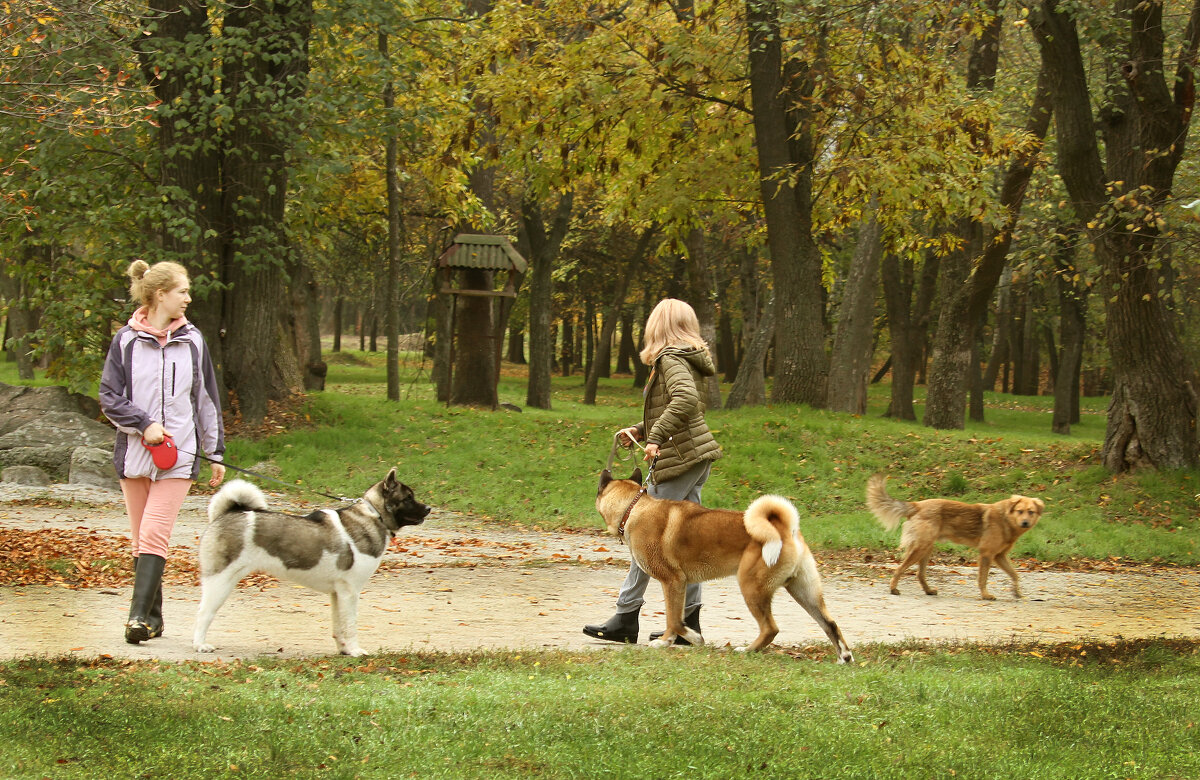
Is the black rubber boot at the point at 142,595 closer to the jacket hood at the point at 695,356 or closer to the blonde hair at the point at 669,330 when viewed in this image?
the blonde hair at the point at 669,330

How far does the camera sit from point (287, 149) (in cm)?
1605

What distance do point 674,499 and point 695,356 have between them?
100 cm

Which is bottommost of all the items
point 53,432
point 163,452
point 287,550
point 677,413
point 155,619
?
point 155,619

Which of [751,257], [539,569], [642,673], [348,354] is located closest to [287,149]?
[539,569]

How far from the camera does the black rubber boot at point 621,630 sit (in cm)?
746

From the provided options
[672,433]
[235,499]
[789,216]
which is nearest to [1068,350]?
[789,216]

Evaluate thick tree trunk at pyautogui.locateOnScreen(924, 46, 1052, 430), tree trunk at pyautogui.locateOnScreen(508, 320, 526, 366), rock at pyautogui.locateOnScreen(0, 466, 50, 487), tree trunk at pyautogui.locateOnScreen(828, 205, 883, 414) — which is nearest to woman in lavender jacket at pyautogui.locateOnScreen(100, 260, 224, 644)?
rock at pyautogui.locateOnScreen(0, 466, 50, 487)

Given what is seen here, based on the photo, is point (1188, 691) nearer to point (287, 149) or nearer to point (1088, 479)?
point (1088, 479)

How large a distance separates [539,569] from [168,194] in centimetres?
853

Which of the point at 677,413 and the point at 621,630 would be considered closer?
the point at 677,413

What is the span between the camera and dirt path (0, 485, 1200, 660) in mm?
7184

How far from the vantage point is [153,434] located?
6395mm

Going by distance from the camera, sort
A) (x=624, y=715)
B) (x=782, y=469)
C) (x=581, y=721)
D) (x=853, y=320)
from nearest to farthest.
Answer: (x=581, y=721) → (x=624, y=715) → (x=782, y=469) → (x=853, y=320)

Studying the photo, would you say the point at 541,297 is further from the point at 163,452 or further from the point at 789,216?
the point at 163,452
